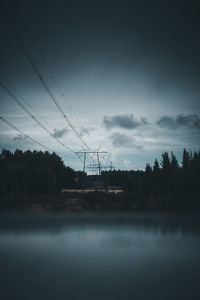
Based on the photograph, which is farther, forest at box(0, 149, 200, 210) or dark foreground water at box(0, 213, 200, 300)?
forest at box(0, 149, 200, 210)

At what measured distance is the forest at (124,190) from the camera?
906 inches

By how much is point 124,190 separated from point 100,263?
36388 mm

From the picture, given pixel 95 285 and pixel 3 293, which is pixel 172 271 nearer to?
pixel 95 285

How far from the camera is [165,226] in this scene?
13562 mm

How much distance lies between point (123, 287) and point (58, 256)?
11.9ft

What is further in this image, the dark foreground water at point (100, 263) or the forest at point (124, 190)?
the forest at point (124, 190)

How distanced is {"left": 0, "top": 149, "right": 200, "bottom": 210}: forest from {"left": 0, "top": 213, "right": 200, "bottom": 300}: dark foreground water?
34.6ft

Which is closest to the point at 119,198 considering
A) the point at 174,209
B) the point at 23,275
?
the point at 174,209

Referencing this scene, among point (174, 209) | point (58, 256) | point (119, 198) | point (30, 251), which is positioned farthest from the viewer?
point (119, 198)

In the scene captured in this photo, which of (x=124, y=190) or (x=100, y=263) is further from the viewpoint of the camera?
(x=124, y=190)

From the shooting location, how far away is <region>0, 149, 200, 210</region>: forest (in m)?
23.0

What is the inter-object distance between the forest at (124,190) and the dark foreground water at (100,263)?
10.5 m

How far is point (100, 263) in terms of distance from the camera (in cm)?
751

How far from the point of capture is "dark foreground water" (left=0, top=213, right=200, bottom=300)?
18.1 feet
